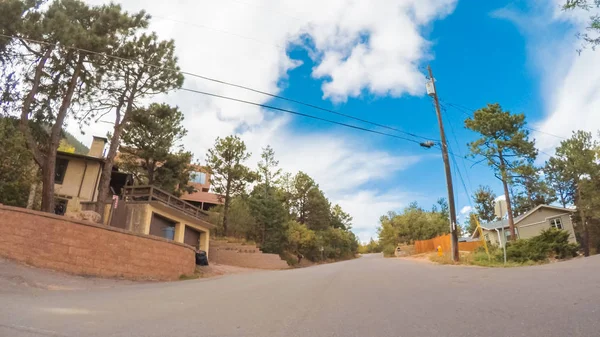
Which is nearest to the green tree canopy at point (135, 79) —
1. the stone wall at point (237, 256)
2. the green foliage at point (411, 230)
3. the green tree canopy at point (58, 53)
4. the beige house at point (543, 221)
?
the green tree canopy at point (58, 53)

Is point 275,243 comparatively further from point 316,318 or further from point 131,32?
point 316,318

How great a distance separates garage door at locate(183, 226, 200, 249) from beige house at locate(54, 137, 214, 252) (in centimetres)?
92

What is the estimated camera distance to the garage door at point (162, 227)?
22.9 meters

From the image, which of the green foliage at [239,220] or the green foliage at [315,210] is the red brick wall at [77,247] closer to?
the green foliage at [239,220]

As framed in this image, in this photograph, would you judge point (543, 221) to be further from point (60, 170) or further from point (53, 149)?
point (60, 170)

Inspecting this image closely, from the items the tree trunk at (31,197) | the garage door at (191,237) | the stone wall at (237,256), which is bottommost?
the stone wall at (237,256)

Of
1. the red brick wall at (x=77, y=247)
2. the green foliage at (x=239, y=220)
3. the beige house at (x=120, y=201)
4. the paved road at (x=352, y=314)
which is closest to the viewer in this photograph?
the paved road at (x=352, y=314)

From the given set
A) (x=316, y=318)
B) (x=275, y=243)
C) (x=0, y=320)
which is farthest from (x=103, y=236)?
(x=275, y=243)

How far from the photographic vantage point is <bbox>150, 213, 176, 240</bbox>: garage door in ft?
75.2

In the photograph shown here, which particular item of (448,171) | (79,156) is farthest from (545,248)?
(79,156)

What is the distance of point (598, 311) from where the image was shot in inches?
133

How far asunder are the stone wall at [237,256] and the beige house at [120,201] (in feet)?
14.3

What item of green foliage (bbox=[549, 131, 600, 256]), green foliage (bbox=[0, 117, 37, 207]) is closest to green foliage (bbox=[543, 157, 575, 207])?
→ green foliage (bbox=[549, 131, 600, 256])

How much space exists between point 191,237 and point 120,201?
6454 mm
